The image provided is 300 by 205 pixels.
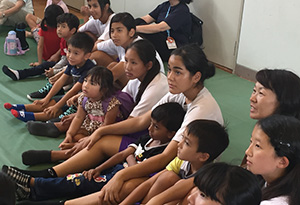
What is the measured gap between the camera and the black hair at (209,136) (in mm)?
1854

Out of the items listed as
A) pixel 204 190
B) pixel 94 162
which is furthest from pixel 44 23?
pixel 204 190

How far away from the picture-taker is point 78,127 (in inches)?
105

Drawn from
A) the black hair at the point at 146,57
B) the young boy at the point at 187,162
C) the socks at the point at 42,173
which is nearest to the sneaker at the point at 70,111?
the black hair at the point at 146,57

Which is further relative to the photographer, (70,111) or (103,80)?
(70,111)

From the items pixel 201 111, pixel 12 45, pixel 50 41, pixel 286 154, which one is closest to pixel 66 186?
pixel 201 111

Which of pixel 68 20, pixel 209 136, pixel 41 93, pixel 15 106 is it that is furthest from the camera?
pixel 68 20

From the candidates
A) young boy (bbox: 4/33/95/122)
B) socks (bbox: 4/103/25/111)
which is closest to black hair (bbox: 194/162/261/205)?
young boy (bbox: 4/33/95/122)

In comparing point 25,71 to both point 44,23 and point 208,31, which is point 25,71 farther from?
point 208,31

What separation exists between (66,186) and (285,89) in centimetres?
119

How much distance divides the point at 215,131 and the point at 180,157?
7.9 inches

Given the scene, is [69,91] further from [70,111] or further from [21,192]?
[21,192]

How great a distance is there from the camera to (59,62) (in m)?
3.67

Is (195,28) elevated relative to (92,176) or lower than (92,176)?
elevated

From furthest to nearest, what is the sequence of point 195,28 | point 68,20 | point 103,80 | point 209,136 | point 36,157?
point 195,28
point 68,20
point 103,80
point 36,157
point 209,136
